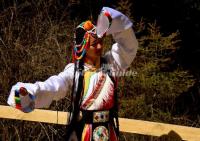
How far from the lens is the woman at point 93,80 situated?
6.88 feet

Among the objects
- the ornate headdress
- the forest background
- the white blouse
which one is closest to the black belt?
the white blouse

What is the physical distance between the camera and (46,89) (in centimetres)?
204

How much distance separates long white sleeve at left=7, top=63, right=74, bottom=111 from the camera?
196 cm

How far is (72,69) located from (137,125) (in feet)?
2.04

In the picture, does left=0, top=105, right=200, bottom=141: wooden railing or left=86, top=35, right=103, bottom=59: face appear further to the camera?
left=0, top=105, right=200, bottom=141: wooden railing

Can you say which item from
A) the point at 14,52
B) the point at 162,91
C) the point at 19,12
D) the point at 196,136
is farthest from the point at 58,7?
the point at 196,136

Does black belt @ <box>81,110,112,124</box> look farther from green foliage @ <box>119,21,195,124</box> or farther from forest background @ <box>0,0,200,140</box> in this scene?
green foliage @ <box>119,21,195,124</box>

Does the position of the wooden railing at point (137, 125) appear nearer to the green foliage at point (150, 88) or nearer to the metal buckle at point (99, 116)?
the metal buckle at point (99, 116)

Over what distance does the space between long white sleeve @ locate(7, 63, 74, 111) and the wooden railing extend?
584 millimetres

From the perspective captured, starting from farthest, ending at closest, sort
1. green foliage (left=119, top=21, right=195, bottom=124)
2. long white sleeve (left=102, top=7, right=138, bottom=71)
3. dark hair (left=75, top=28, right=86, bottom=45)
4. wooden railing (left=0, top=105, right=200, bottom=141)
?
green foliage (left=119, top=21, right=195, bottom=124) < wooden railing (left=0, top=105, right=200, bottom=141) < dark hair (left=75, top=28, right=86, bottom=45) < long white sleeve (left=102, top=7, right=138, bottom=71)

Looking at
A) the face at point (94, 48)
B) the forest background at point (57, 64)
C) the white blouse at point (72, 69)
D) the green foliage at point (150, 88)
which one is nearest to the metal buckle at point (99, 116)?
the white blouse at point (72, 69)

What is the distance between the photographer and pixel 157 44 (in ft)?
13.5

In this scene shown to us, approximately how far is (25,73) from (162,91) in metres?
1.20

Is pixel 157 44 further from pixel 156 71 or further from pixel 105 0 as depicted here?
pixel 105 0
